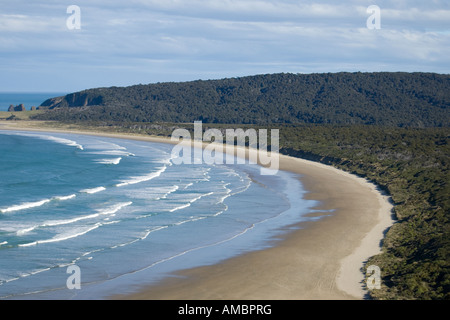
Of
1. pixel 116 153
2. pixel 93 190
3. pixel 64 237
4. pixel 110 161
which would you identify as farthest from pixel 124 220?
pixel 116 153

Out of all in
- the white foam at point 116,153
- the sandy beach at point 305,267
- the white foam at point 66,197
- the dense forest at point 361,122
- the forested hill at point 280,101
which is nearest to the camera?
the sandy beach at point 305,267

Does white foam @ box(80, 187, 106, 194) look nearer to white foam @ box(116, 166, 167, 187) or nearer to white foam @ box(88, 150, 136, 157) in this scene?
white foam @ box(116, 166, 167, 187)

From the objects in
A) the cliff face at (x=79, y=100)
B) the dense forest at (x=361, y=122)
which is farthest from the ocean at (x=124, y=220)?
the cliff face at (x=79, y=100)

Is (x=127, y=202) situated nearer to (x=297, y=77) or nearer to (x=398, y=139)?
(x=398, y=139)

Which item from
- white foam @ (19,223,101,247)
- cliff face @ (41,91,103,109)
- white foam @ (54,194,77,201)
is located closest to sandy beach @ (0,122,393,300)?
white foam @ (19,223,101,247)

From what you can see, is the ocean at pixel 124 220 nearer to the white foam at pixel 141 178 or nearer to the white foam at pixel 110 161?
the white foam at pixel 141 178

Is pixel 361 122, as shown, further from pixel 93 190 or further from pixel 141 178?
pixel 93 190
